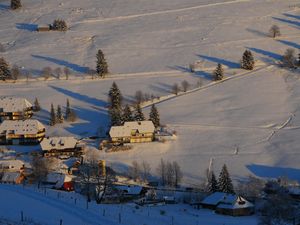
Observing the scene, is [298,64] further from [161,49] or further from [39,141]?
[39,141]

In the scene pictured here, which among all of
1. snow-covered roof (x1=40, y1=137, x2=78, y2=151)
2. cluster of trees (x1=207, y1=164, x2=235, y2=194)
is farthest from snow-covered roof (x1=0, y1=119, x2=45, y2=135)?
cluster of trees (x1=207, y1=164, x2=235, y2=194)

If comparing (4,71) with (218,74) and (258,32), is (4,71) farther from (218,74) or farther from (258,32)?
(258,32)

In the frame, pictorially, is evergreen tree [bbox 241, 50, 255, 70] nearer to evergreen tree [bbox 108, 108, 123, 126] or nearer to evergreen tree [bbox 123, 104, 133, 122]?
evergreen tree [bbox 123, 104, 133, 122]

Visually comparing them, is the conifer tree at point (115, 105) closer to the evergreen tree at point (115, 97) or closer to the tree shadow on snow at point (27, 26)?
the evergreen tree at point (115, 97)

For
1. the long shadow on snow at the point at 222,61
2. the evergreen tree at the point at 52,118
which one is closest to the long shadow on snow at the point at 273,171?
the evergreen tree at the point at 52,118

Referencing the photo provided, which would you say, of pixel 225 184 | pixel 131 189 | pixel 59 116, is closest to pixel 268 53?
pixel 59 116
